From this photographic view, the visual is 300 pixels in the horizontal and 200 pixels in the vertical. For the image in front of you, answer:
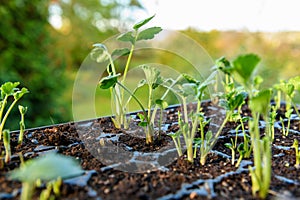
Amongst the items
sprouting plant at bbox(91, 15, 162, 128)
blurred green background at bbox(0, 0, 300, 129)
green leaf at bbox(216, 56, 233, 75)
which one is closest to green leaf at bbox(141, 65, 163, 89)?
sprouting plant at bbox(91, 15, 162, 128)

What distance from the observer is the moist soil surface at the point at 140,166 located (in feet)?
2.28

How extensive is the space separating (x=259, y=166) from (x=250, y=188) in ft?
0.23

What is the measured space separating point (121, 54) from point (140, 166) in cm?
44

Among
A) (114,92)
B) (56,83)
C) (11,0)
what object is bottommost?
(114,92)

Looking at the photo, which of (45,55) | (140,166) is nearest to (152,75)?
(140,166)

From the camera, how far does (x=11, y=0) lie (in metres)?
2.39

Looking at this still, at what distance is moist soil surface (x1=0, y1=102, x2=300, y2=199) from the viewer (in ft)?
2.28

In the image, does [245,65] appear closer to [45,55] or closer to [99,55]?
[99,55]

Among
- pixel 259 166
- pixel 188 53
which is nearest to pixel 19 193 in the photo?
pixel 259 166

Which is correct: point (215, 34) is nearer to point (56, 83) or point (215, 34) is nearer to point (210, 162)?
point (56, 83)

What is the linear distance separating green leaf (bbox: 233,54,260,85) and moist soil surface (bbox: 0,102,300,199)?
0.29 m

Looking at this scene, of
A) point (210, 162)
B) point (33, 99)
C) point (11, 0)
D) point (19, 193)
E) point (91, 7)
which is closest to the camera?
point (19, 193)

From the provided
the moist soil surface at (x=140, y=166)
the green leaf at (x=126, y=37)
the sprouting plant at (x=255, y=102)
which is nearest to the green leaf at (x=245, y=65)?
the sprouting plant at (x=255, y=102)

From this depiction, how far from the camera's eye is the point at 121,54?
1087mm
